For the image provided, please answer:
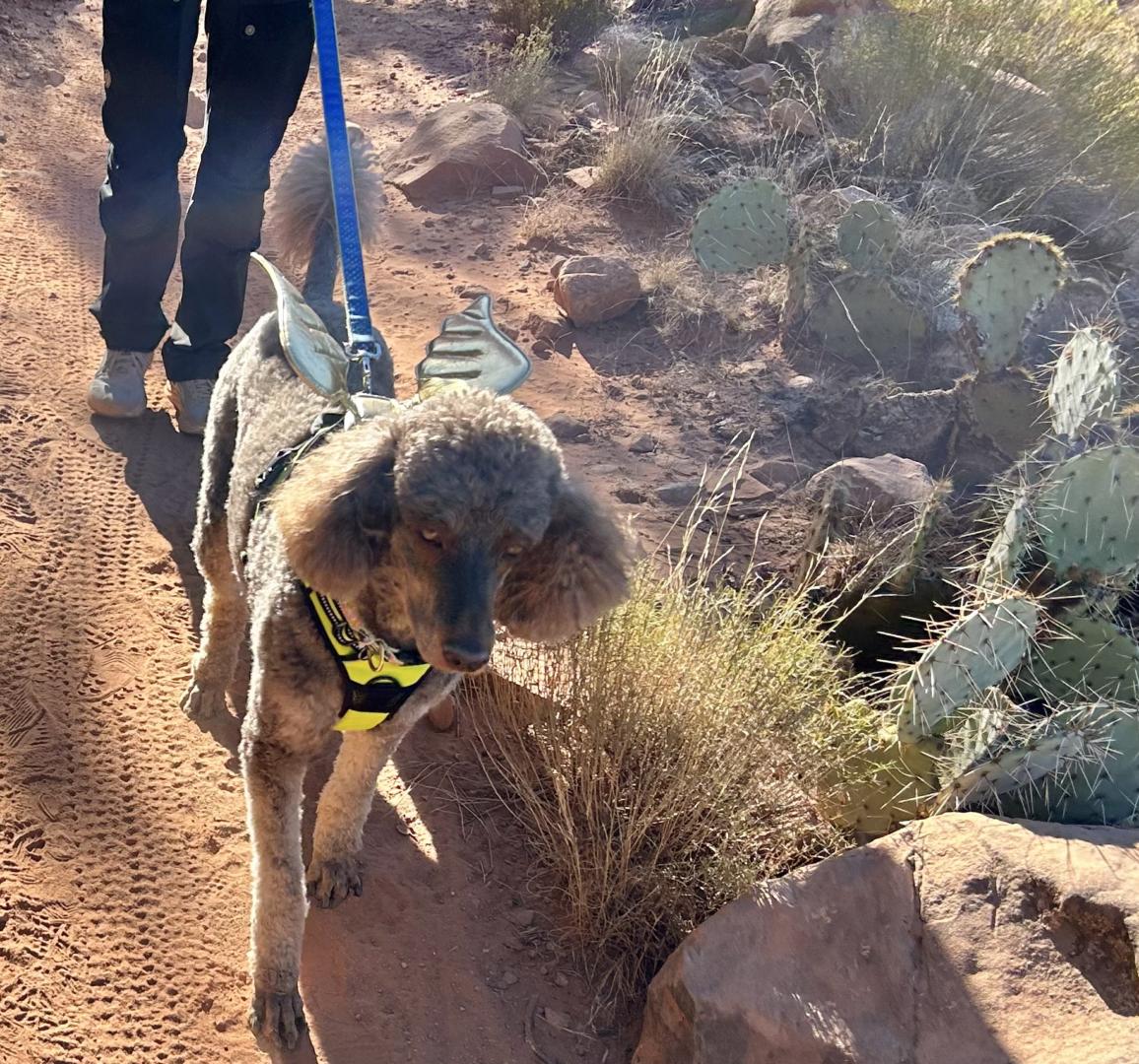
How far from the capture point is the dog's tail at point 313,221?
383cm

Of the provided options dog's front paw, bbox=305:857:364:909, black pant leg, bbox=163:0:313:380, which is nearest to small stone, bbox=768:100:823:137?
black pant leg, bbox=163:0:313:380

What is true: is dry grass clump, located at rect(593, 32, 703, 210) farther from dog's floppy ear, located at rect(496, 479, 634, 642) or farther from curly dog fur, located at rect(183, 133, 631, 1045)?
dog's floppy ear, located at rect(496, 479, 634, 642)

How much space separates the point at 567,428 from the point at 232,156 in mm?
2109

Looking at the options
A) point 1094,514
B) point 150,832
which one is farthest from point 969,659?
point 150,832

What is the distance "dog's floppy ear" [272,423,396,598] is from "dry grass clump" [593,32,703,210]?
5746mm

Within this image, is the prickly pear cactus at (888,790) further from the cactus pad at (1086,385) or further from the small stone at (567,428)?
the small stone at (567,428)

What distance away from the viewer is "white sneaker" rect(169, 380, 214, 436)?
4797mm

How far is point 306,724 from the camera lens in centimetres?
280

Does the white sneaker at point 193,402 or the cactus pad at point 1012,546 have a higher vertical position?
the cactus pad at point 1012,546

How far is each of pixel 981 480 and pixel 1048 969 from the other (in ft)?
11.0

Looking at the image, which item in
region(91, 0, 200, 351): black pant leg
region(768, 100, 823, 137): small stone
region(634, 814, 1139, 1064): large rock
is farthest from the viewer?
region(768, 100, 823, 137): small stone

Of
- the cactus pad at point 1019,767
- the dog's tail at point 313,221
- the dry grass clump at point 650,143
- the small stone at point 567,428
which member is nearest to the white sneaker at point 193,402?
the dog's tail at point 313,221

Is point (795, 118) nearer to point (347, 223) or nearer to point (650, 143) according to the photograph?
point (650, 143)

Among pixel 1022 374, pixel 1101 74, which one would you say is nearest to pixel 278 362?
pixel 1022 374
